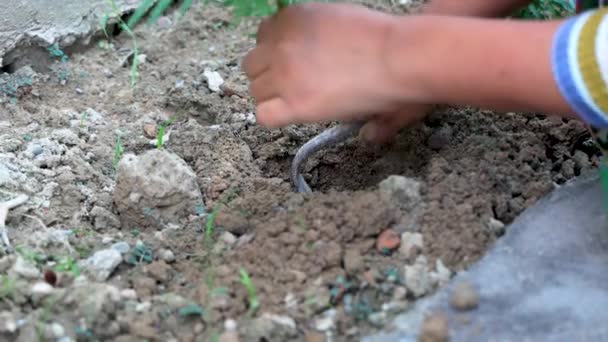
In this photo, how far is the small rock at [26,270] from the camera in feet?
5.04

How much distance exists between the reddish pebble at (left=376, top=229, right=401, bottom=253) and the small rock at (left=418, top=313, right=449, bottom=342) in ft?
0.70

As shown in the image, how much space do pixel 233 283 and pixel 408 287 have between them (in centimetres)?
32

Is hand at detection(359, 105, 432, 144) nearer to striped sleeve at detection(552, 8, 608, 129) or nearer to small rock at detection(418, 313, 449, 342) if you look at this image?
striped sleeve at detection(552, 8, 608, 129)

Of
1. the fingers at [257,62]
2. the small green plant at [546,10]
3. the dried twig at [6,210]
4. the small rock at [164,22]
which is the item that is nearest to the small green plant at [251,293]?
the fingers at [257,62]

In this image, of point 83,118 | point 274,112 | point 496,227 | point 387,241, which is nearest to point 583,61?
point 496,227

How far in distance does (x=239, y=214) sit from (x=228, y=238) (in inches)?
3.1

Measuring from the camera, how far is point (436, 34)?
55.0 inches

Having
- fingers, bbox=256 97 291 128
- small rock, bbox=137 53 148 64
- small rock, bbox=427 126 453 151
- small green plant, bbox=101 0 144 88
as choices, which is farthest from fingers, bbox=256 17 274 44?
small rock, bbox=137 53 148 64

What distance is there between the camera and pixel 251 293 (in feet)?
4.66

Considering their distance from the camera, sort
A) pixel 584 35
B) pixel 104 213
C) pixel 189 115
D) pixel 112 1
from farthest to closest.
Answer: pixel 112 1 → pixel 189 115 → pixel 104 213 → pixel 584 35

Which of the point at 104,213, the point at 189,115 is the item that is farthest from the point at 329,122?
the point at 104,213

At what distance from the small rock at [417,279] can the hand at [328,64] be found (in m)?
0.31

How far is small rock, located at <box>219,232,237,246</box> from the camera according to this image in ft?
5.25

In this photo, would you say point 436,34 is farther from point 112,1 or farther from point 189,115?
point 112,1
